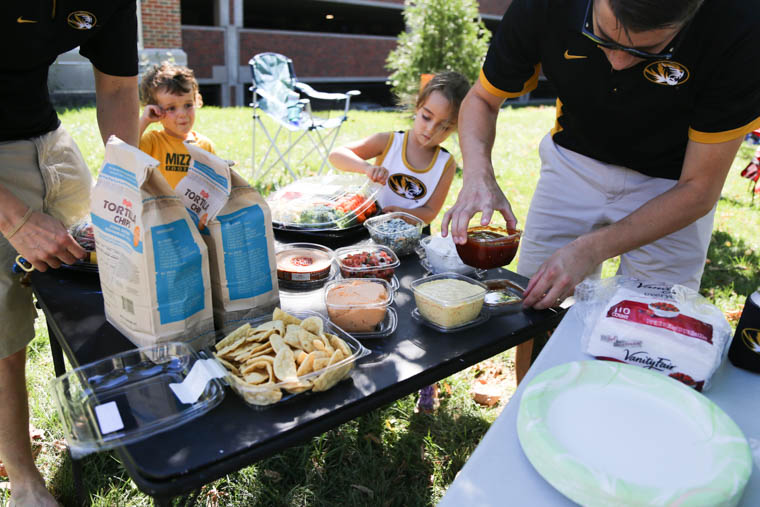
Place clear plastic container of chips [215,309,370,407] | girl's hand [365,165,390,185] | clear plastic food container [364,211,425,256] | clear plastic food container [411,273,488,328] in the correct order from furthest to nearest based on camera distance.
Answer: girl's hand [365,165,390,185] < clear plastic food container [364,211,425,256] < clear plastic food container [411,273,488,328] < clear plastic container of chips [215,309,370,407]

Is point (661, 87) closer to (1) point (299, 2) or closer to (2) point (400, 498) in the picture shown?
(2) point (400, 498)

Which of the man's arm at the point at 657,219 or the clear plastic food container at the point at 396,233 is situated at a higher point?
the man's arm at the point at 657,219

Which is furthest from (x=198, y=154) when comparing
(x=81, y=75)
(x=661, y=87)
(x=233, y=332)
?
(x=81, y=75)

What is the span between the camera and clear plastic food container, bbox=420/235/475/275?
176 cm

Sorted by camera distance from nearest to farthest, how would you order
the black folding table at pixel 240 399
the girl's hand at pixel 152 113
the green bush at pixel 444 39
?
the black folding table at pixel 240 399 → the girl's hand at pixel 152 113 → the green bush at pixel 444 39

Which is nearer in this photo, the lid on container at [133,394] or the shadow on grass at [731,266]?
the lid on container at [133,394]

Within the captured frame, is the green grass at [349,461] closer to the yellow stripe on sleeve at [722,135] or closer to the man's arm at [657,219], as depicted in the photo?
the man's arm at [657,219]

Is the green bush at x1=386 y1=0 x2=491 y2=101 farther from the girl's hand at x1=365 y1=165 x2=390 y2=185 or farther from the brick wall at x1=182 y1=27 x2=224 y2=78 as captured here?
the brick wall at x1=182 y1=27 x2=224 y2=78

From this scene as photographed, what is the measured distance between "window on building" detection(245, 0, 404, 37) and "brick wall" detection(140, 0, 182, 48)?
6.76 m

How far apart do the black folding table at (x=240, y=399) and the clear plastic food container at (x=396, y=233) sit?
0.58 feet

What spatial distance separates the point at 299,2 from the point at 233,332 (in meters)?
18.7

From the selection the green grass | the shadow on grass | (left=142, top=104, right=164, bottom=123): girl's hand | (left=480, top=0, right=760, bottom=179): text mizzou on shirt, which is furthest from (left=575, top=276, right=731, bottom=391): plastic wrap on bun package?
(left=142, top=104, right=164, bottom=123): girl's hand

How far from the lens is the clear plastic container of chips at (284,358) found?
3.54 ft

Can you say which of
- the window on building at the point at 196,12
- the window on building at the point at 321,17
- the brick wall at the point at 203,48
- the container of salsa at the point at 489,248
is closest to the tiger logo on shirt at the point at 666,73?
the container of salsa at the point at 489,248
